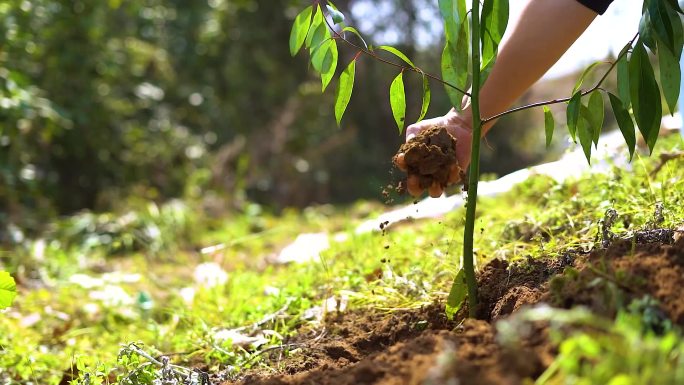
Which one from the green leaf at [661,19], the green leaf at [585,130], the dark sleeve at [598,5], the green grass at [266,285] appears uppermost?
the dark sleeve at [598,5]

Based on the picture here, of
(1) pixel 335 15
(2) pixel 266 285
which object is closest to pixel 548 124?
(1) pixel 335 15

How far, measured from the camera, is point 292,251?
398 cm

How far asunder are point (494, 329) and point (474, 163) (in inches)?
16.7

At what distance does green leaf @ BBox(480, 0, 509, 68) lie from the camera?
1.41 meters

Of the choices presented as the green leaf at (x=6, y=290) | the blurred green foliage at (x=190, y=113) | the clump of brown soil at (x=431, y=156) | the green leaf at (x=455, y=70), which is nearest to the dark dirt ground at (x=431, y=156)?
the clump of brown soil at (x=431, y=156)

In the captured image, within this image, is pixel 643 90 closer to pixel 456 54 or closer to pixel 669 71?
pixel 669 71

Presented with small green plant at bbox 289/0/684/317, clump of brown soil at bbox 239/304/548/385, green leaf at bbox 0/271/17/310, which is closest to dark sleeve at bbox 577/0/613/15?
small green plant at bbox 289/0/684/317

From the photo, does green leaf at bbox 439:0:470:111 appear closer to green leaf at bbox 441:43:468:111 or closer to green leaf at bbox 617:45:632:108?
green leaf at bbox 441:43:468:111

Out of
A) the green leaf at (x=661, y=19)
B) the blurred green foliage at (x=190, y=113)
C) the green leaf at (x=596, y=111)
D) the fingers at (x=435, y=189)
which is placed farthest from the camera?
the blurred green foliage at (x=190, y=113)

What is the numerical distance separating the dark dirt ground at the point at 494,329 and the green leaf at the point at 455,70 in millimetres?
432

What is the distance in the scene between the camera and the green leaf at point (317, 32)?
1.59 meters

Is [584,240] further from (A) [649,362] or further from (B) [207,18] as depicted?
(B) [207,18]

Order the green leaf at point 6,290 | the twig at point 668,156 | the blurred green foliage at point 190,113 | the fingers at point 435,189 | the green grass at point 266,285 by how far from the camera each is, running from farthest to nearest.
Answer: the blurred green foliage at point 190,113, the twig at point 668,156, the green grass at point 266,285, the green leaf at point 6,290, the fingers at point 435,189

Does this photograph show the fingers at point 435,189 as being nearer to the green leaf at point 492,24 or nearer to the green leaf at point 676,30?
the green leaf at point 492,24
